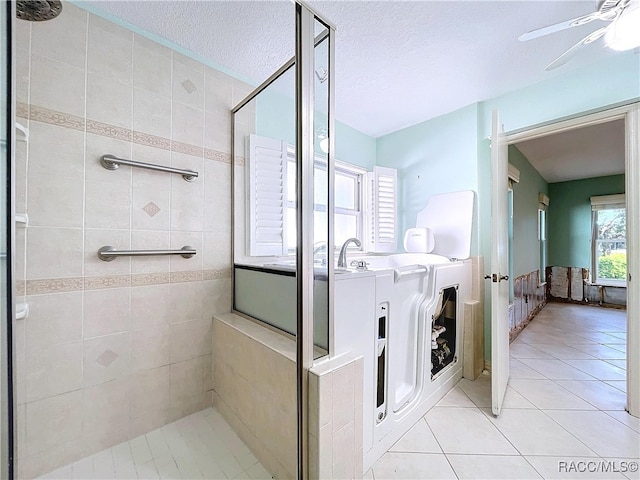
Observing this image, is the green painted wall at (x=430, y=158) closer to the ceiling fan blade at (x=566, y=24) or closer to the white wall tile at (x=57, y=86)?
the ceiling fan blade at (x=566, y=24)

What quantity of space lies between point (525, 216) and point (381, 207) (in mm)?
2571

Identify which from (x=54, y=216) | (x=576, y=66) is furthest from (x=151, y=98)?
(x=576, y=66)

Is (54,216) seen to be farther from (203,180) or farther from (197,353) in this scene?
(197,353)

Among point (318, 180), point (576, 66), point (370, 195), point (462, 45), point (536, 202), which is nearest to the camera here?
point (318, 180)

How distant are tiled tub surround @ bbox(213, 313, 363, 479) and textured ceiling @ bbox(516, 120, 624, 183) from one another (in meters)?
3.68

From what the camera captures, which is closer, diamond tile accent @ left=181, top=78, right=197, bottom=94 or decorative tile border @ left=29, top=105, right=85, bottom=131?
decorative tile border @ left=29, top=105, right=85, bottom=131

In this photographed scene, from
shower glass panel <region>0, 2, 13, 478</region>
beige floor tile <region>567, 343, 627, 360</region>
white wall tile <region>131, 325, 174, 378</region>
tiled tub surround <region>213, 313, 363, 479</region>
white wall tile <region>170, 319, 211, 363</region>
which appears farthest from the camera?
beige floor tile <region>567, 343, 627, 360</region>

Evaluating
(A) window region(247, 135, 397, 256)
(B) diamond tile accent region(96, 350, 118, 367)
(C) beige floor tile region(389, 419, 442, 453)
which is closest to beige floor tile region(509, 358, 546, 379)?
(C) beige floor tile region(389, 419, 442, 453)

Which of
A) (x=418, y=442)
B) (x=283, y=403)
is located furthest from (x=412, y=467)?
(x=283, y=403)

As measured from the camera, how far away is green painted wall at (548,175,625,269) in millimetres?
4973

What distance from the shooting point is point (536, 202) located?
4531mm

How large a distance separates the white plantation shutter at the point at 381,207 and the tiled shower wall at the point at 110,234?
5.16 ft

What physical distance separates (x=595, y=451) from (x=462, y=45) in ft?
7.82

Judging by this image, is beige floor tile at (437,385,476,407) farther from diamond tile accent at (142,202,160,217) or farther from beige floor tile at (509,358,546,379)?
diamond tile accent at (142,202,160,217)
